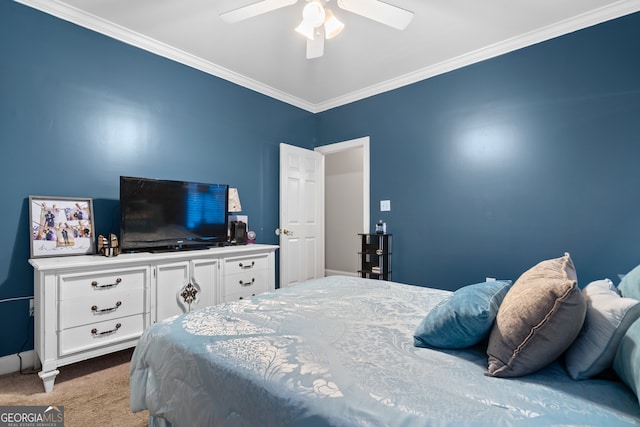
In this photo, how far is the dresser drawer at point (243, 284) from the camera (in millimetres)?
2887

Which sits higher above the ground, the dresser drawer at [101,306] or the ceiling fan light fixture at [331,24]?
the ceiling fan light fixture at [331,24]

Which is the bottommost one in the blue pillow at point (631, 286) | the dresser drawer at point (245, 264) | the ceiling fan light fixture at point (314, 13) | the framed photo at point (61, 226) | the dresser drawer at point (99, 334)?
the dresser drawer at point (99, 334)

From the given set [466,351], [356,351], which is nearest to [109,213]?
[356,351]

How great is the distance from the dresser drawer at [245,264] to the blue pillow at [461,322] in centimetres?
211

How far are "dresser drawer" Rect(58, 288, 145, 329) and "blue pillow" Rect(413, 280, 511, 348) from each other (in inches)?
82.5

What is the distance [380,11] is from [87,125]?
2458 millimetres

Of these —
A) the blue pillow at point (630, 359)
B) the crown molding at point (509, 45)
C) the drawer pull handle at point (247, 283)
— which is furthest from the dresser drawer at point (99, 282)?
the crown molding at point (509, 45)

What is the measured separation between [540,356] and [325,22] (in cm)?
225

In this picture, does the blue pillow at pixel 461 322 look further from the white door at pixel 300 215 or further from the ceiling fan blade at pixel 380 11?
the white door at pixel 300 215

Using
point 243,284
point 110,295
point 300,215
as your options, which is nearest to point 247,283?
point 243,284

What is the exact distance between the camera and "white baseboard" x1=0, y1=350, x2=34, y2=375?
2189mm

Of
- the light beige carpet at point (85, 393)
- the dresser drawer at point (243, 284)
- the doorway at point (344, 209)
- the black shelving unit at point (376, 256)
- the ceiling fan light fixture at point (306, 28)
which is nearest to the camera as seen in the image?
the light beige carpet at point (85, 393)

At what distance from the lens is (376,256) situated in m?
Answer: 3.77

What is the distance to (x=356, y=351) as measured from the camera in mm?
1079
